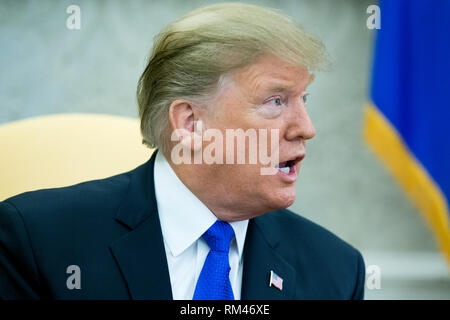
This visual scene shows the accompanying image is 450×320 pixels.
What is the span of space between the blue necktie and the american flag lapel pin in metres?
0.13

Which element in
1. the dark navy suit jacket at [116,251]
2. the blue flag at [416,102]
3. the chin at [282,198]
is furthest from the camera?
the blue flag at [416,102]

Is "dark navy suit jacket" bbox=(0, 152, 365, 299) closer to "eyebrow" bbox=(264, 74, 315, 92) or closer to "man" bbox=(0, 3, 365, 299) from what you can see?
"man" bbox=(0, 3, 365, 299)

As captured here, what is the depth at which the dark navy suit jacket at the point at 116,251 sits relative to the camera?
1.41m

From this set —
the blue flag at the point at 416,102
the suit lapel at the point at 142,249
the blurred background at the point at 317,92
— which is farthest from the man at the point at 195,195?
the blurred background at the point at 317,92

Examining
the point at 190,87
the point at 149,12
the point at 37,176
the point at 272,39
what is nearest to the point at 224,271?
the point at 190,87

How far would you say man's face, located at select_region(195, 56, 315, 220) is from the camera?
150 centimetres

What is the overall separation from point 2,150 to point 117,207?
0.51m

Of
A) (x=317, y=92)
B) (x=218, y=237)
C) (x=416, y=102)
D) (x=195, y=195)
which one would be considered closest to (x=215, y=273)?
(x=218, y=237)

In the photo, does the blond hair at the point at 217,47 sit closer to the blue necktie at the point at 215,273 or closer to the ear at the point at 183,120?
the ear at the point at 183,120

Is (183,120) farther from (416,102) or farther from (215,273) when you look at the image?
(416,102)

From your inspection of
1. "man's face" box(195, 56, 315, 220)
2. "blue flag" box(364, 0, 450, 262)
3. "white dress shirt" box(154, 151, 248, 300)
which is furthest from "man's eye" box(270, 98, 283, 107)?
"blue flag" box(364, 0, 450, 262)

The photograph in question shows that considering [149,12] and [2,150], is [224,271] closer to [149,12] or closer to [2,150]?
[2,150]

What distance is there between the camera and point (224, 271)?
4.97 feet

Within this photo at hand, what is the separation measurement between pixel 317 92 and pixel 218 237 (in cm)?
172
